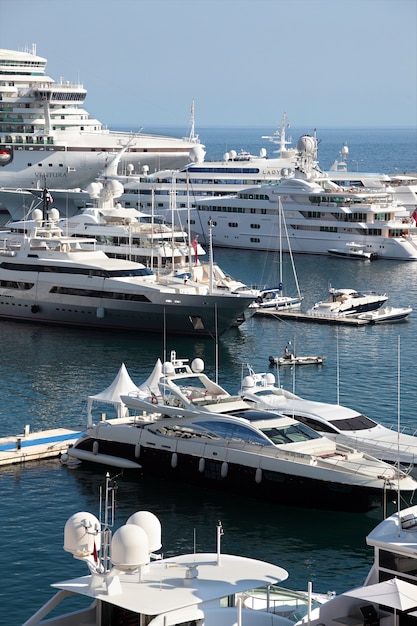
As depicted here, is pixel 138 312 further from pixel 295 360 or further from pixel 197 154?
pixel 197 154

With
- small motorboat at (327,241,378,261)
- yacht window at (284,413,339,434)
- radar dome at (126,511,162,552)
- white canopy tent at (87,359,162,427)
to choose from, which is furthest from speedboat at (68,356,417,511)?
small motorboat at (327,241,378,261)

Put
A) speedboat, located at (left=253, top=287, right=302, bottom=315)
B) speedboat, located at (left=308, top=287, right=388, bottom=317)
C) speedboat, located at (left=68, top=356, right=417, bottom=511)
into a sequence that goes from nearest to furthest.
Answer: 1. speedboat, located at (left=68, top=356, right=417, bottom=511)
2. speedboat, located at (left=308, top=287, right=388, bottom=317)
3. speedboat, located at (left=253, top=287, right=302, bottom=315)

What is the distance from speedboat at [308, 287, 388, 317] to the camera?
175 ft

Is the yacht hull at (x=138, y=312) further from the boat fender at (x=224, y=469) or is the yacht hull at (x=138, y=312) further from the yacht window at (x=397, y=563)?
the yacht window at (x=397, y=563)

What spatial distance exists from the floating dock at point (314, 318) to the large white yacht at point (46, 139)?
40.9m

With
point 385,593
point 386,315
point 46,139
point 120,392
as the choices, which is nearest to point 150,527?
point 385,593

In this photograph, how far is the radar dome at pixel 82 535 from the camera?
17.3 m

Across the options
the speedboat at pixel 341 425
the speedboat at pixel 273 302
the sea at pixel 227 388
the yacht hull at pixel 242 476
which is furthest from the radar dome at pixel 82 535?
the speedboat at pixel 273 302

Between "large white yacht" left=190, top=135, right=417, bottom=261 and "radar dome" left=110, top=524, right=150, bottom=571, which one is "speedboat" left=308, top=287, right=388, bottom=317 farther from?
"radar dome" left=110, top=524, right=150, bottom=571

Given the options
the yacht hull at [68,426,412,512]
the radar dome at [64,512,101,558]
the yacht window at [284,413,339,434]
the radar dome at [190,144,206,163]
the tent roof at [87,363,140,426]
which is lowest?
the yacht hull at [68,426,412,512]

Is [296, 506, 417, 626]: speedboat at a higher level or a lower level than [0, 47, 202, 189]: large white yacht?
lower

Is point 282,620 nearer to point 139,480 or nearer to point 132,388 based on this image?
point 139,480

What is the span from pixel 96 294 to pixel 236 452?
78.0ft

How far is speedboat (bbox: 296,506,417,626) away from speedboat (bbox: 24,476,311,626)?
32.6 inches
